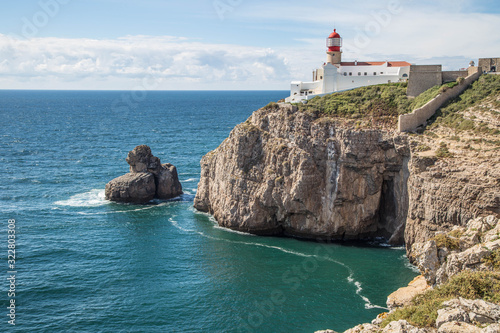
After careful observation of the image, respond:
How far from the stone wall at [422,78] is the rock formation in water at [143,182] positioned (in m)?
37.1

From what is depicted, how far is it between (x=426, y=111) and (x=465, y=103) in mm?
4499

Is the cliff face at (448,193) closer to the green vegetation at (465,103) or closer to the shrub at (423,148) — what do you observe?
the shrub at (423,148)

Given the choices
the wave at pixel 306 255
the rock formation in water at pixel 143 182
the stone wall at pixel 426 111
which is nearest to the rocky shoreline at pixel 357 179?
the wave at pixel 306 255

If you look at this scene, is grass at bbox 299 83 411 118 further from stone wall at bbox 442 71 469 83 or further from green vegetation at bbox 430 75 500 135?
stone wall at bbox 442 71 469 83

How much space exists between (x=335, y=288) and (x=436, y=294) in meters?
16.2

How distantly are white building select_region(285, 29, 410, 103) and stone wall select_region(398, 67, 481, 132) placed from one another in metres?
10.7

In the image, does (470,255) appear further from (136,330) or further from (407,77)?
(407,77)

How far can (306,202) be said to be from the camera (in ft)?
182

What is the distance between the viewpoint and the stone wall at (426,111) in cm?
5366

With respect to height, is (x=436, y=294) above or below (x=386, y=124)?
below

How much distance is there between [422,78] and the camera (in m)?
61.2

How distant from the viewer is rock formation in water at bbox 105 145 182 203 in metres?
70.6

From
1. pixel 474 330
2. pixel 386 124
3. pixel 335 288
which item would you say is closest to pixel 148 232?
pixel 335 288

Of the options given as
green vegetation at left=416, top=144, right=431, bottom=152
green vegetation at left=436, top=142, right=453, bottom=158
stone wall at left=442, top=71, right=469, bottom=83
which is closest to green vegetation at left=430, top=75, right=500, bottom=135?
green vegetation at left=436, top=142, right=453, bottom=158
